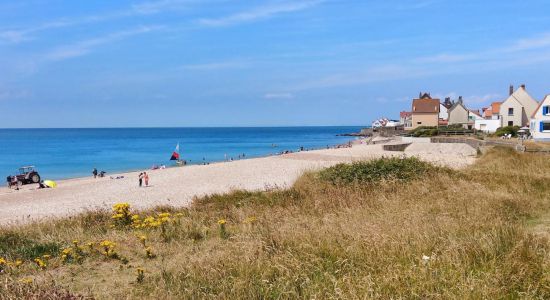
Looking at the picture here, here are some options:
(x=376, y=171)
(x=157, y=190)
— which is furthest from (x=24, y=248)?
(x=157, y=190)

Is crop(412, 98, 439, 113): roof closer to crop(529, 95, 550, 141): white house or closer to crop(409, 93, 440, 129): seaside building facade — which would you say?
crop(409, 93, 440, 129): seaside building facade

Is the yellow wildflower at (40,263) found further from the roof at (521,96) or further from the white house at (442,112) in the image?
the white house at (442,112)

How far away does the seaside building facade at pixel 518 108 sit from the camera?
76.2 meters

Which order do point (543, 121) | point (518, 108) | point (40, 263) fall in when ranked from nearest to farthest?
point (40, 263), point (543, 121), point (518, 108)

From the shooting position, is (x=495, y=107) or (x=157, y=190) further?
(x=495, y=107)

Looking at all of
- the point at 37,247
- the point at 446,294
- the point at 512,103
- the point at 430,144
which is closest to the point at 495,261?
the point at 446,294

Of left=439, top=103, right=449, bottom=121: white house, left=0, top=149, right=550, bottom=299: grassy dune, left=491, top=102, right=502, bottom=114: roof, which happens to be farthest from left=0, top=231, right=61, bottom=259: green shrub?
left=439, top=103, right=449, bottom=121: white house

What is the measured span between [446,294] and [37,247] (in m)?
6.28

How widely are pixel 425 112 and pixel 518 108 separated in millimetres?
26286

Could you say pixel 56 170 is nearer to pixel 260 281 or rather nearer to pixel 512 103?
pixel 260 281

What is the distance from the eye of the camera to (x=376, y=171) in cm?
1511

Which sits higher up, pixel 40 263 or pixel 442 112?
pixel 442 112

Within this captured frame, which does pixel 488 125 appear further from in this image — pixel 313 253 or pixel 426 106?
pixel 313 253

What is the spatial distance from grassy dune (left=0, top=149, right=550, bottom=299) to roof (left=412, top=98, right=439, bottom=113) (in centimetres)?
9481
